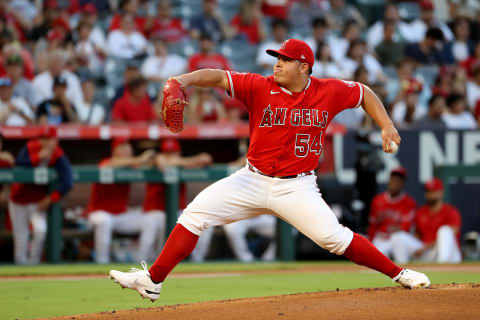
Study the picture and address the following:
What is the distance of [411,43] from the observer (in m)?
14.0

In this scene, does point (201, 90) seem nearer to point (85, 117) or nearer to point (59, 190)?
point (85, 117)

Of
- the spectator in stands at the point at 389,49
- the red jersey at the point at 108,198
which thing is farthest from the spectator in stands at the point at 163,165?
the spectator in stands at the point at 389,49

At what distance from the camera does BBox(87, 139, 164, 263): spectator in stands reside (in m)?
9.47

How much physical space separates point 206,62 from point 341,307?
7473 millimetres

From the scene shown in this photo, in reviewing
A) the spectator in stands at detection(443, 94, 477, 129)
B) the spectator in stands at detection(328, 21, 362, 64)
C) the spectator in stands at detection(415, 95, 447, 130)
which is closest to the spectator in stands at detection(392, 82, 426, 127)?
the spectator in stands at detection(415, 95, 447, 130)

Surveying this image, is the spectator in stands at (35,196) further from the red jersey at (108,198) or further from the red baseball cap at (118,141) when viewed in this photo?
the red baseball cap at (118,141)

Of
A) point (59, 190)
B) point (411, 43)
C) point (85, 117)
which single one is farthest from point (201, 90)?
point (411, 43)

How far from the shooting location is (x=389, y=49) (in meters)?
13.9

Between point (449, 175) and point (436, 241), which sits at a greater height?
point (449, 175)

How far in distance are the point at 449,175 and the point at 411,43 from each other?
4.14 metres

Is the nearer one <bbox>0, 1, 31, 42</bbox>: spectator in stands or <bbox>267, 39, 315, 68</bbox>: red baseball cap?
<bbox>267, 39, 315, 68</bbox>: red baseball cap

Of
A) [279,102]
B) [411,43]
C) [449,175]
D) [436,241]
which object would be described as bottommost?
[436,241]

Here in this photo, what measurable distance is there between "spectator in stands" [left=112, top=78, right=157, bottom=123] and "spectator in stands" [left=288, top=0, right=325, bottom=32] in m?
4.02

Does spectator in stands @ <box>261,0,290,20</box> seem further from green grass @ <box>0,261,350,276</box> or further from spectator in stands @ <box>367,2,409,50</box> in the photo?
green grass @ <box>0,261,350,276</box>
